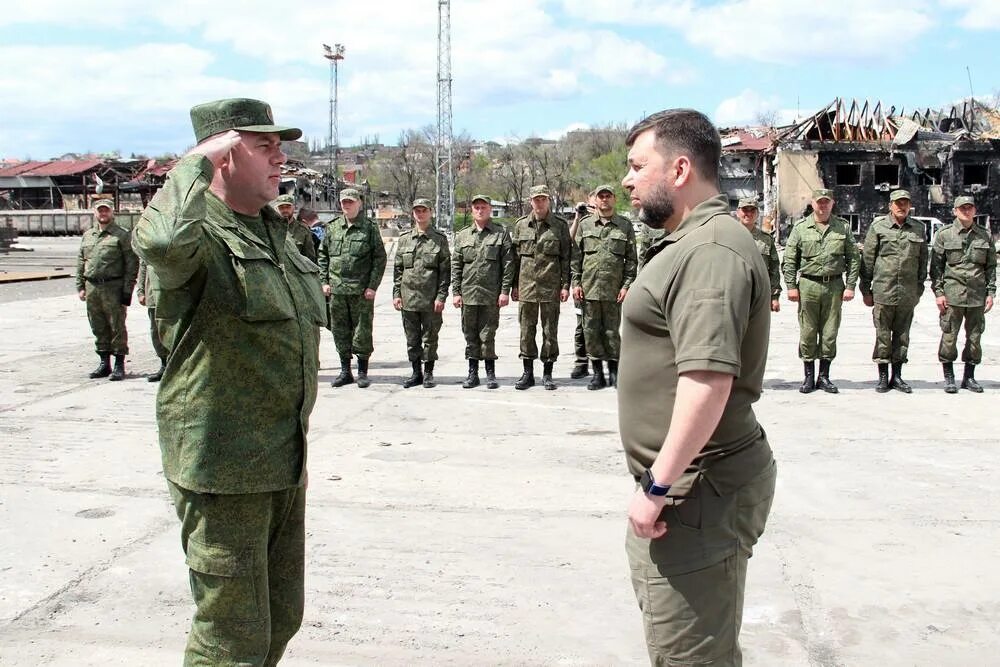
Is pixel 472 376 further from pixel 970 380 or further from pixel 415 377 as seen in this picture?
pixel 970 380

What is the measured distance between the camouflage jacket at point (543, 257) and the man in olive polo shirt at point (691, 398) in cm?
682

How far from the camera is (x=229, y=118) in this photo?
8.43 feet

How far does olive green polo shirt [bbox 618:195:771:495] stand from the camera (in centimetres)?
Result: 210

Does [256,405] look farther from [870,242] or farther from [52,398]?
[870,242]

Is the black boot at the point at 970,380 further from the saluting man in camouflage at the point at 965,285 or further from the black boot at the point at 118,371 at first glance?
the black boot at the point at 118,371

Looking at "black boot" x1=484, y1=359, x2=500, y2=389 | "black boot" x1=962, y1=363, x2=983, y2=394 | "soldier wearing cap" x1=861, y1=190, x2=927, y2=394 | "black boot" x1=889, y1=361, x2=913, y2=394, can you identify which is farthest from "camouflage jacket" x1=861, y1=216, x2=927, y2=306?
"black boot" x1=484, y1=359, x2=500, y2=389

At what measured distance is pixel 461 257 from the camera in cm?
926

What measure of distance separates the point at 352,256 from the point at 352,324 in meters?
0.70

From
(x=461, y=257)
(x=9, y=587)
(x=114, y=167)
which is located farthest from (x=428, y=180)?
(x=9, y=587)

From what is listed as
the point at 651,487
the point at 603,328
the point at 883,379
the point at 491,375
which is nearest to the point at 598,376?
the point at 603,328

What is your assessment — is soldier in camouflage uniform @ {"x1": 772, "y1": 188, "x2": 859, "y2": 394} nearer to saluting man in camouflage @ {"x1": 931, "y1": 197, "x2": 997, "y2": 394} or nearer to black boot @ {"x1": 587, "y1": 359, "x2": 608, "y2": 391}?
saluting man in camouflage @ {"x1": 931, "y1": 197, "x2": 997, "y2": 394}

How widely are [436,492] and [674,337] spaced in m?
3.49

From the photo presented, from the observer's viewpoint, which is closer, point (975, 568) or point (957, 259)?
point (975, 568)

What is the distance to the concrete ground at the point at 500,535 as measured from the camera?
3492mm
